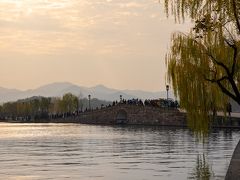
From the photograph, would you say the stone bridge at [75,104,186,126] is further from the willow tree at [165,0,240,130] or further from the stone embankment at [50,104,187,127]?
the willow tree at [165,0,240,130]

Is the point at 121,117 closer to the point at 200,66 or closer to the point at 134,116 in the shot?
the point at 134,116

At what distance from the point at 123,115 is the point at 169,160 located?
8774cm

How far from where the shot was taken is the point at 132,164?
93.8ft

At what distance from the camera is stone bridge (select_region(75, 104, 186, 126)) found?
99000mm

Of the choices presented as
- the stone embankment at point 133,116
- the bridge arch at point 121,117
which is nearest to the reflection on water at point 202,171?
the stone embankment at point 133,116

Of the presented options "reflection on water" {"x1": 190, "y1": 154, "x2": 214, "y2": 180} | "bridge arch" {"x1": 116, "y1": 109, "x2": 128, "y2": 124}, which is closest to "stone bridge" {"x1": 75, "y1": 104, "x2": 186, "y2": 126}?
"bridge arch" {"x1": 116, "y1": 109, "x2": 128, "y2": 124}

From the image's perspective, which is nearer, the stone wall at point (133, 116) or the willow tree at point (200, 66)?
the willow tree at point (200, 66)

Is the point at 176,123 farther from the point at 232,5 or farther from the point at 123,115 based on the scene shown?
the point at 232,5

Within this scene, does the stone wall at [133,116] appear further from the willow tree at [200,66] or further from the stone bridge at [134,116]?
the willow tree at [200,66]

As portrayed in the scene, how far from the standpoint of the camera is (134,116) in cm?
11256

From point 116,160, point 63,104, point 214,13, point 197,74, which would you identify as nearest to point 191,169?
point 197,74

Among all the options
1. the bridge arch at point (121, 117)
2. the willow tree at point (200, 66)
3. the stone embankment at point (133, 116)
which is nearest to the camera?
the willow tree at point (200, 66)

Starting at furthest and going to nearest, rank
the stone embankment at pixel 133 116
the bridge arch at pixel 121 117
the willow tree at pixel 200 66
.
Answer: the bridge arch at pixel 121 117 → the stone embankment at pixel 133 116 → the willow tree at pixel 200 66

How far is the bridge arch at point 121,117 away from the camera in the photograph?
116975 mm
